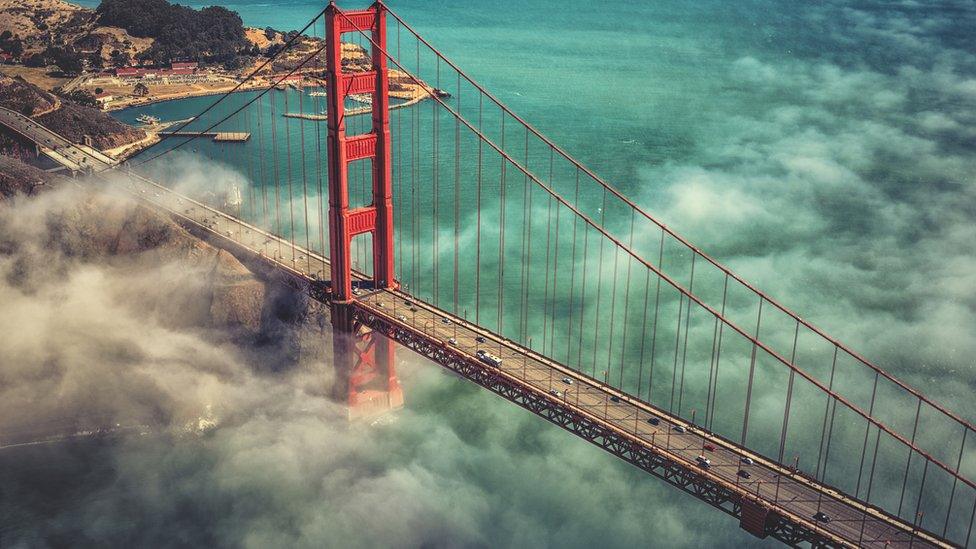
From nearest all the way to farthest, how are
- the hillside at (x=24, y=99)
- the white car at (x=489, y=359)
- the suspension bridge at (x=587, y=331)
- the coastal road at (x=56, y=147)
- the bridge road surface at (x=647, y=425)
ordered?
the bridge road surface at (x=647, y=425) < the suspension bridge at (x=587, y=331) < the white car at (x=489, y=359) < the coastal road at (x=56, y=147) < the hillside at (x=24, y=99)

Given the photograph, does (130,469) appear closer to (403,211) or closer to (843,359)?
(403,211)

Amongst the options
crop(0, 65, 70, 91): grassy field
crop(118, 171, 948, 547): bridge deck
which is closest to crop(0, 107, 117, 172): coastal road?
crop(118, 171, 948, 547): bridge deck

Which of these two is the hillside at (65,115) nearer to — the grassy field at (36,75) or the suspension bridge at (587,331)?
the suspension bridge at (587,331)

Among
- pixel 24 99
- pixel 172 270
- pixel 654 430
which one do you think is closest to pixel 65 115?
pixel 24 99

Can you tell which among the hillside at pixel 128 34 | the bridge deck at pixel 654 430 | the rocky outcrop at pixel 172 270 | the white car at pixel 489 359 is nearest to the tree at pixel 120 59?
the hillside at pixel 128 34

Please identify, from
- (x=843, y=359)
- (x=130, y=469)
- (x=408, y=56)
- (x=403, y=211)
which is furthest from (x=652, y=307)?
(x=408, y=56)

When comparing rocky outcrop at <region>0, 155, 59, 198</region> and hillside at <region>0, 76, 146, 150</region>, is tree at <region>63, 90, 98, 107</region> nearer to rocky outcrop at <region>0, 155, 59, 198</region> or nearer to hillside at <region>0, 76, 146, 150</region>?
hillside at <region>0, 76, 146, 150</region>

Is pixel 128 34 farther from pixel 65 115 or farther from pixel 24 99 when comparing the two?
pixel 65 115
